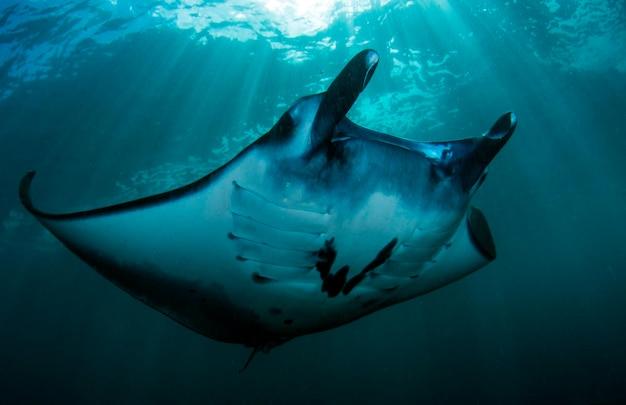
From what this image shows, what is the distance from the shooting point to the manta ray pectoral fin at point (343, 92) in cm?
125

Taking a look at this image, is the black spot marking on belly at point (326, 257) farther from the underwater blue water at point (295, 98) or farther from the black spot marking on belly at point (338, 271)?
the underwater blue water at point (295, 98)

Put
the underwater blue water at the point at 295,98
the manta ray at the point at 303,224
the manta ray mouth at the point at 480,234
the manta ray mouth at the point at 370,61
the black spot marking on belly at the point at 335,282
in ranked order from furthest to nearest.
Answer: the underwater blue water at the point at 295,98 → the manta ray mouth at the point at 480,234 → the black spot marking on belly at the point at 335,282 → the manta ray at the point at 303,224 → the manta ray mouth at the point at 370,61

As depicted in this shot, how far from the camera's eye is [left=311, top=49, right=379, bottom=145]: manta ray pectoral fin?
125cm

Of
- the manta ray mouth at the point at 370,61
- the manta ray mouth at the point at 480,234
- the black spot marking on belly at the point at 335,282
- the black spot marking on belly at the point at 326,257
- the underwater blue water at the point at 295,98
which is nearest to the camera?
the manta ray mouth at the point at 370,61

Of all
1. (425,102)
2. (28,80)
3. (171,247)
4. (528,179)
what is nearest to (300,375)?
(528,179)

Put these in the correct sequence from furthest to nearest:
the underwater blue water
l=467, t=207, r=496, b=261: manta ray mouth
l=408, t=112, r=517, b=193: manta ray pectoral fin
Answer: the underwater blue water, l=467, t=207, r=496, b=261: manta ray mouth, l=408, t=112, r=517, b=193: manta ray pectoral fin

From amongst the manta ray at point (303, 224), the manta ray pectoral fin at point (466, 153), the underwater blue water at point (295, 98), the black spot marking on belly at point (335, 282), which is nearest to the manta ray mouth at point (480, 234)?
the manta ray at point (303, 224)

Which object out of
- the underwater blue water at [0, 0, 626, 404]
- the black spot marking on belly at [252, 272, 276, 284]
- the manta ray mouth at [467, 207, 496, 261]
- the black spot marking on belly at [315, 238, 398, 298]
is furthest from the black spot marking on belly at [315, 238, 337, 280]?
the underwater blue water at [0, 0, 626, 404]

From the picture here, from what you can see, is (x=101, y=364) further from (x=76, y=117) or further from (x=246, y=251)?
(x=246, y=251)

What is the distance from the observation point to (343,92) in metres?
1.28

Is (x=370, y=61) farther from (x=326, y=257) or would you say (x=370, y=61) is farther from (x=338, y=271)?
(x=338, y=271)

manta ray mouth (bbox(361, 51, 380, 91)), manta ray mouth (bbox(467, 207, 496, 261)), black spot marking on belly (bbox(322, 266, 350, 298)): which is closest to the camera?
manta ray mouth (bbox(361, 51, 380, 91))

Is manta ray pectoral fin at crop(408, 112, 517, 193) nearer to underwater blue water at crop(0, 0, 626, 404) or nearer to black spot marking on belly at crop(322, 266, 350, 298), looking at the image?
black spot marking on belly at crop(322, 266, 350, 298)

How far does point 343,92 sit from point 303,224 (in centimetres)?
58
